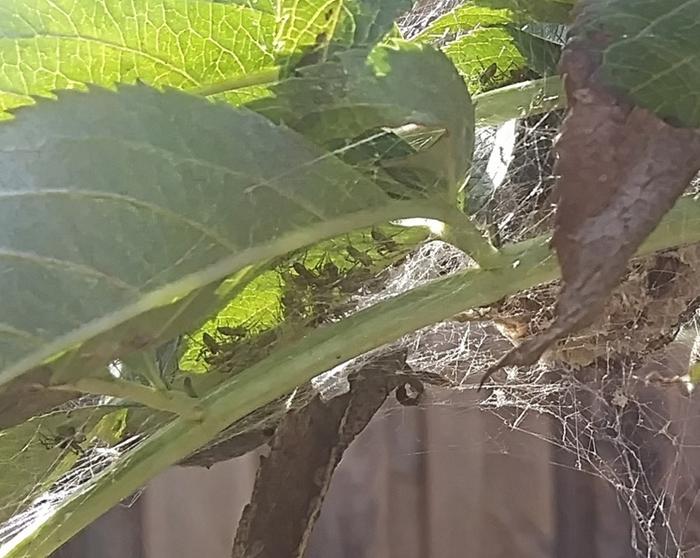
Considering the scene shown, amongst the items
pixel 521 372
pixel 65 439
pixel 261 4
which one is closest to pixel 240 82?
pixel 261 4

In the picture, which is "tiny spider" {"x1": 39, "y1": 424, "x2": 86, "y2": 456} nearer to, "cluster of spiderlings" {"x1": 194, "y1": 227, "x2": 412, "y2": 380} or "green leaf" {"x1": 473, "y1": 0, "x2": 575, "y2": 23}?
"cluster of spiderlings" {"x1": 194, "y1": 227, "x2": 412, "y2": 380}

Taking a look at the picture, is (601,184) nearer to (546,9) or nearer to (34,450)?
(546,9)

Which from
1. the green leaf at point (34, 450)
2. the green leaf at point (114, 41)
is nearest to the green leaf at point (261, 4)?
the green leaf at point (114, 41)

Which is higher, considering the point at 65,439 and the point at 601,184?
the point at 601,184

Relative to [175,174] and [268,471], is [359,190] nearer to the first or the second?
[175,174]

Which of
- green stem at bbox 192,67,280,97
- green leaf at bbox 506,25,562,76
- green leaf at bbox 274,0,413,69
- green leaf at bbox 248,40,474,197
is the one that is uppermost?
→ green leaf at bbox 274,0,413,69

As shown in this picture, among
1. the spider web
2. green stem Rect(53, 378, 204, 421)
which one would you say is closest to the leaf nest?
the spider web
